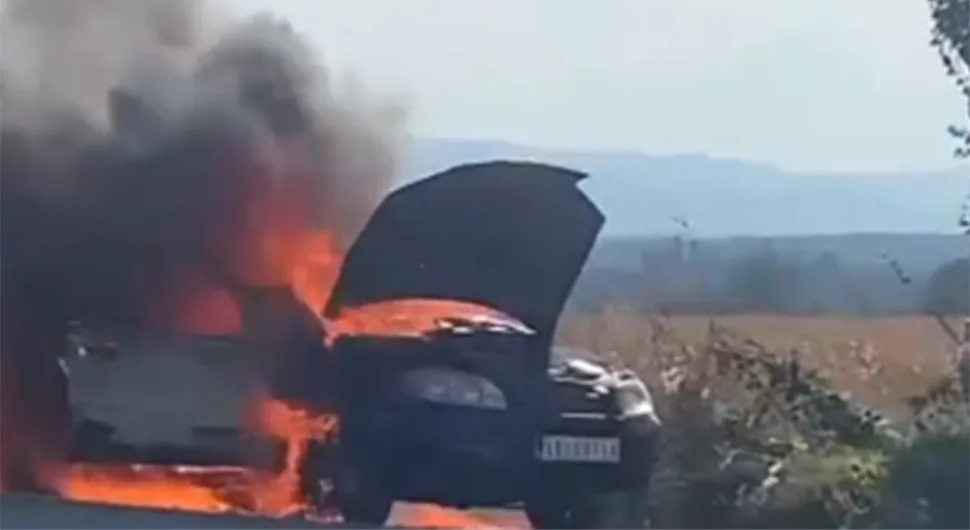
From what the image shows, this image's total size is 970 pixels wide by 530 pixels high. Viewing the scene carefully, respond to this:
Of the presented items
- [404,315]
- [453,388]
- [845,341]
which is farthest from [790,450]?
[404,315]

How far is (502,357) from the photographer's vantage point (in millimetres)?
8195

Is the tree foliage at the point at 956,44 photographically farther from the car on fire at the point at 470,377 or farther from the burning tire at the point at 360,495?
the burning tire at the point at 360,495

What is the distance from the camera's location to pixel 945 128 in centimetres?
801

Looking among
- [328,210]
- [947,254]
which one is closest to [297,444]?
[328,210]

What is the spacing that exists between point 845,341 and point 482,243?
1.16 m

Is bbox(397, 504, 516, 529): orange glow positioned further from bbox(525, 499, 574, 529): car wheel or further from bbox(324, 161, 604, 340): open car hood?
bbox(324, 161, 604, 340): open car hood

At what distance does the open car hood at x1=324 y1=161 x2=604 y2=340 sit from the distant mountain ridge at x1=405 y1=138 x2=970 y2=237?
12 centimetres

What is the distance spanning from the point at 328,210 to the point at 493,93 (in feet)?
2.11

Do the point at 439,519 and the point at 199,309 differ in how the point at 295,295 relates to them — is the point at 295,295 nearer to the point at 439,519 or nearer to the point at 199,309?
the point at 199,309

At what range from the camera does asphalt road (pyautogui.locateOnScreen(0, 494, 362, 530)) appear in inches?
331

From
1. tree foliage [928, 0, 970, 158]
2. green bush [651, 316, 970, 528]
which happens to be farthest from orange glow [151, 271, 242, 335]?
tree foliage [928, 0, 970, 158]

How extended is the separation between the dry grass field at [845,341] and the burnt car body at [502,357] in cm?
13

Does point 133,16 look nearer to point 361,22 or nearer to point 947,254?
point 361,22

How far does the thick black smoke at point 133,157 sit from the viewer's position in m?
8.30
